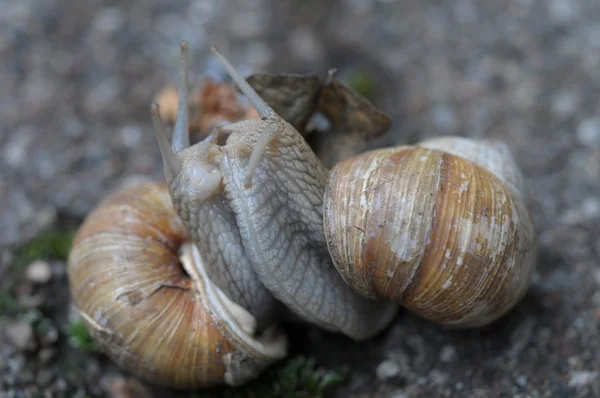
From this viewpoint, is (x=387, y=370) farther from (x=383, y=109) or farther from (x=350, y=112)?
(x=383, y=109)

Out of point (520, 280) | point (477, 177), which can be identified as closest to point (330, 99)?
point (477, 177)

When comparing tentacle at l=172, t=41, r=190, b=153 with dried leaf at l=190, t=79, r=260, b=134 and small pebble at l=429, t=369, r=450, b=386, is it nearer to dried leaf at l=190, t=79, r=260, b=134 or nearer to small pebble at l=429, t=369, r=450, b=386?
dried leaf at l=190, t=79, r=260, b=134

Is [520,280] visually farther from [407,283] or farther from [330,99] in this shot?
[330,99]

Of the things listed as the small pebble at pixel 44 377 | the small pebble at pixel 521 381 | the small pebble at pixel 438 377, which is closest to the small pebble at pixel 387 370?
the small pebble at pixel 438 377

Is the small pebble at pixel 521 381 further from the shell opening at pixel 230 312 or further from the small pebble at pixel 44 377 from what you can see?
the small pebble at pixel 44 377

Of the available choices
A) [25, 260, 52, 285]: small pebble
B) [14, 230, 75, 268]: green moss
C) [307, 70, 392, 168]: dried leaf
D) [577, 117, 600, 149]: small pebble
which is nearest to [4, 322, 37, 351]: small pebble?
[25, 260, 52, 285]: small pebble

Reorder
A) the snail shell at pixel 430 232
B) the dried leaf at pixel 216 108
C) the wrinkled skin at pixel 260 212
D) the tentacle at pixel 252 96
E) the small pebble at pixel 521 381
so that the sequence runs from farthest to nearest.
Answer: the dried leaf at pixel 216 108
the small pebble at pixel 521 381
the tentacle at pixel 252 96
the wrinkled skin at pixel 260 212
the snail shell at pixel 430 232

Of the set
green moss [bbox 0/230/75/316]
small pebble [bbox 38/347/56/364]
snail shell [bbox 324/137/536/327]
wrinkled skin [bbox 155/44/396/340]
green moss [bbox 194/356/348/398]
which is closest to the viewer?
snail shell [bbox 324/137/536/327]
